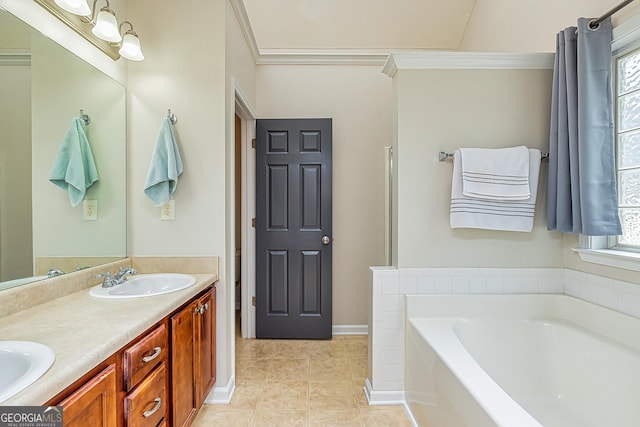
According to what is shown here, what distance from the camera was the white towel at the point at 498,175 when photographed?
1856 mm

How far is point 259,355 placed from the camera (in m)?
2.67

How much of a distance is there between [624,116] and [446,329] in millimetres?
1460

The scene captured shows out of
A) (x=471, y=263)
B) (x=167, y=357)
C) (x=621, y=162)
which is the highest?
(x=621, y=162)

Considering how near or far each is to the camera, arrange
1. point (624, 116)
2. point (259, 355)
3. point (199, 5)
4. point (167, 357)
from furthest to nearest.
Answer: point (259, 355) < point (199, 5) < point (624, 116) < point (167, 357)

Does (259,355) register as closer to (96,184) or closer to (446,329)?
(446,329)

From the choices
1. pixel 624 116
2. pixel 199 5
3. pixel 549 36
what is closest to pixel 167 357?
pixel 199 5

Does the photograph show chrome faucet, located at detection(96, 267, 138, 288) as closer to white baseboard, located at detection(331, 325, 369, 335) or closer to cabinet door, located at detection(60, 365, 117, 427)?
cabinet door, located at detection(60, 365, 117, 427)

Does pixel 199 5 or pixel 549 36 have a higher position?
pixel 199 5

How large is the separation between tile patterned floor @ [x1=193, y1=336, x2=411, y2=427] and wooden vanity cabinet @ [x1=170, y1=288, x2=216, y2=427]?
0.28 metres

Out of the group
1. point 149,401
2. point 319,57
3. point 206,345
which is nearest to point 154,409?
point 149,401

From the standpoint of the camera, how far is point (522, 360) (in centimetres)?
178

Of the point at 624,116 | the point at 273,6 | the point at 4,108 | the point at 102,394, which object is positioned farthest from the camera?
the point at 273,6

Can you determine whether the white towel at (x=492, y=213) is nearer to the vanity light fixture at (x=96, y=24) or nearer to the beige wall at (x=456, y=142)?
the beige wall at (x=456, y=142)

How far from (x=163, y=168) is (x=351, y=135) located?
180 cm
